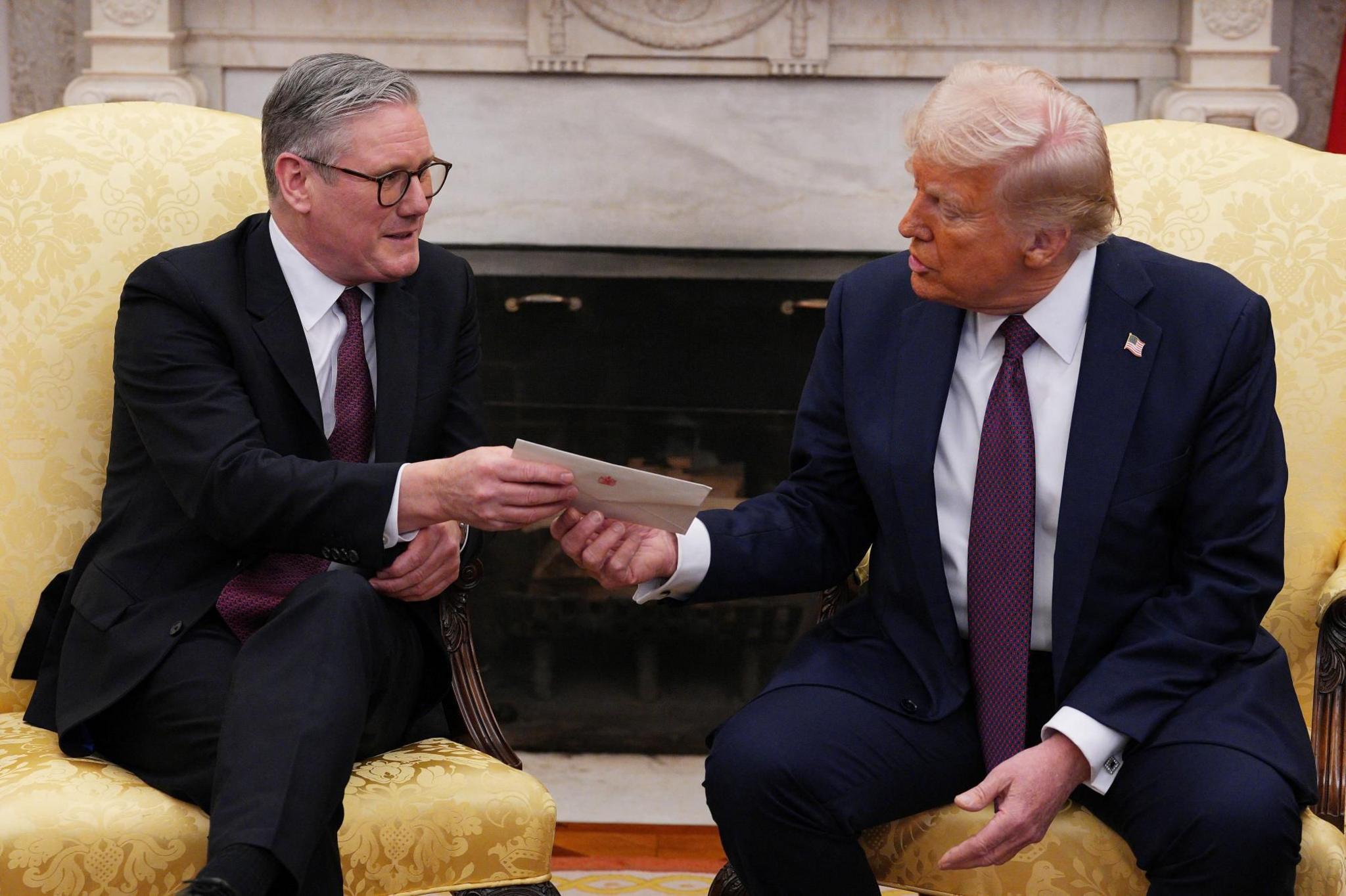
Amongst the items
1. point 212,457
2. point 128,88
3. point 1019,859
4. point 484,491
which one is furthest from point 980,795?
point 128,88

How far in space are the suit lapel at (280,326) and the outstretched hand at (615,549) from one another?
1.19ft

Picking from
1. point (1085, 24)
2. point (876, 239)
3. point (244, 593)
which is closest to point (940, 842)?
point (244, 593)

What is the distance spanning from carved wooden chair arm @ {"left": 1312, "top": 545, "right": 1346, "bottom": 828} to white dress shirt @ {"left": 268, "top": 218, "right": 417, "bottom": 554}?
4.05 ft

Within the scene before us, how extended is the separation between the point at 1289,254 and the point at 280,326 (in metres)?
1.41

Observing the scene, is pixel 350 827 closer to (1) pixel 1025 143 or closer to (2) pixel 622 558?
(2) pixel 622 558

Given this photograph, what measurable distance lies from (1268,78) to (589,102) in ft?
5.04

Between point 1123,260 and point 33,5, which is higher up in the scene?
point 33,5

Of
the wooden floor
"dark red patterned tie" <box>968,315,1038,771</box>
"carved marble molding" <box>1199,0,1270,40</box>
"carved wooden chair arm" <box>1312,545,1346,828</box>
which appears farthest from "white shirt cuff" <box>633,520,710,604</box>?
"carved marble molding" <box>1199,0,1270,40</box>

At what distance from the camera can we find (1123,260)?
187cm

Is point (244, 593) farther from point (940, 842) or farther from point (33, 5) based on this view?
point (33, 5)

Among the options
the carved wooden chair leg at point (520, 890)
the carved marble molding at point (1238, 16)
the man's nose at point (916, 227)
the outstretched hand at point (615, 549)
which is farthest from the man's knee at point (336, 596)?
the carved marble molding at point (1238, 16)

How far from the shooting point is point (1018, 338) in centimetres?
184

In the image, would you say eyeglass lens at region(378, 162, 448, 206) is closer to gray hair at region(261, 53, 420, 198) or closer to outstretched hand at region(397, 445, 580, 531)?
gray hair at region(261, 53, 420, 198)

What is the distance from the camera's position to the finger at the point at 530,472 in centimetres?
171
